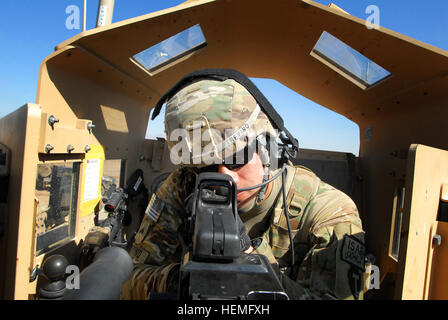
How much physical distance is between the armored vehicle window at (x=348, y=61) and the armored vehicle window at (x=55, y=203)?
1897 mm

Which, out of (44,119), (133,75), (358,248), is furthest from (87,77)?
(358,248)

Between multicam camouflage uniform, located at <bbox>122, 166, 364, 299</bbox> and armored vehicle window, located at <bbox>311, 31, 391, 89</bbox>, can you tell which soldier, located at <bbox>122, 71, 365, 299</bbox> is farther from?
armored vehicle window, located at <bbox>311, 31, 391, 89</bbox>

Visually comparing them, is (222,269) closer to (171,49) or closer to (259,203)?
(259,203)

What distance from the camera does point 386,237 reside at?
6.84ft

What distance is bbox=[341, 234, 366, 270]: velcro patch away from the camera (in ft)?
4.07

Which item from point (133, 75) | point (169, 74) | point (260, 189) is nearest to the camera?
point (260, 189)

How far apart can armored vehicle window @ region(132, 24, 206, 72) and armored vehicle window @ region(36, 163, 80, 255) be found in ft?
3.03

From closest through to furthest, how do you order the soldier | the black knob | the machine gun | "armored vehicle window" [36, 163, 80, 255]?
the machine gun → the black knob → the soldier → "armored vehicle window" [36, 163, 80, 255]

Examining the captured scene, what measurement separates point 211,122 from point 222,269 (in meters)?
0.76

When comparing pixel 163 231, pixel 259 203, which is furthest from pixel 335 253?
pixel 163 231

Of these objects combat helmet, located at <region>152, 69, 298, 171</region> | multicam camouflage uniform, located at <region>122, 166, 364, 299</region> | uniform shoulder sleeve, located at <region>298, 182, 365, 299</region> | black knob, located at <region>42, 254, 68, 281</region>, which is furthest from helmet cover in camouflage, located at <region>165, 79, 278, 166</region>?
black knob, located at <region>42, 254, 68, 281</region>

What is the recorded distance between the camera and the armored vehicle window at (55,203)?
59.6 inches
